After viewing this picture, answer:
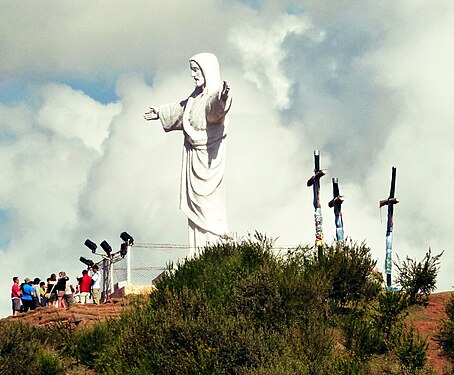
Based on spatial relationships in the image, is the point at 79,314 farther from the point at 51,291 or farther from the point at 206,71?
the point at 206,71

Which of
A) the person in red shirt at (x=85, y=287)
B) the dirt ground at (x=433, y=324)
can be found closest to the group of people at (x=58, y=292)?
the person in red shirt at (x=85, y=287)

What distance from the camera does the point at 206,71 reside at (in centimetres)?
3884

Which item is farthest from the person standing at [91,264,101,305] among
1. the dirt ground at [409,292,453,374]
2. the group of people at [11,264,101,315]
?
the dirt ground at [409,292,453,374]

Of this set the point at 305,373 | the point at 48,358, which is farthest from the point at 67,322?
the point at 305,373

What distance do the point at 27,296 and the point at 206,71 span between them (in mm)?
6567

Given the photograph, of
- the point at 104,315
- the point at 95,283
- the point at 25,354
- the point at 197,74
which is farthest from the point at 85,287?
the point at 197,74

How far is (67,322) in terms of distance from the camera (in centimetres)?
3734

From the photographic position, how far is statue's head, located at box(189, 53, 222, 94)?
38812 millimetres

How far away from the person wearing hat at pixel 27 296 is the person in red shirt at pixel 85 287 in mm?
1135

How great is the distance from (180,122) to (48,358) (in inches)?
266

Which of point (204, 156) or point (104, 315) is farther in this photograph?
point (204, 156)

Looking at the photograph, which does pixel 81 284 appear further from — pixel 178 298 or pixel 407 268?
pixel 407 268

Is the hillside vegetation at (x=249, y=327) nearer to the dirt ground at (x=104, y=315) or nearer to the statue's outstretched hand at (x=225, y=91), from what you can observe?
the dirt ground at (x=104, y=315)

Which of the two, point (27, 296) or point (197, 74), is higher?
point (197, 74)
